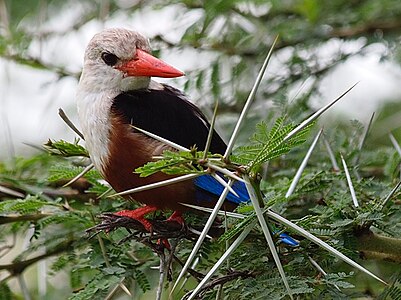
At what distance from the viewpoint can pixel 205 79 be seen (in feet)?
8.58

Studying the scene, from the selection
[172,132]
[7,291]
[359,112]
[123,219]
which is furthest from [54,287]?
[359,112]

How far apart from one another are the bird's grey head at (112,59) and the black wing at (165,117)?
0.03m

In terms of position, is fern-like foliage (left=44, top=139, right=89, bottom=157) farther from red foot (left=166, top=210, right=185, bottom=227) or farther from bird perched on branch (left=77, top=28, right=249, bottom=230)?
red foot (left=166, top=210, right=185, bottom=227)

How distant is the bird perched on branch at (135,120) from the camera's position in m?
1.80

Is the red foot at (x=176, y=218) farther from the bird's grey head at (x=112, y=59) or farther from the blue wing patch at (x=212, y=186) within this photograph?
the bird's grey head at (x=112, y=59)

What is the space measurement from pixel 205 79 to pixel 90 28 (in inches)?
28.0

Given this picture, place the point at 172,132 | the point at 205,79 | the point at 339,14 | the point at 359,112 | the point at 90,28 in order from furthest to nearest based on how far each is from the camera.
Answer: the point at 359,112 < the point at 90,28 < the point at 339,14 < the point at 205,79 < the point at 172,132

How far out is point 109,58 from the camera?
6.50ft

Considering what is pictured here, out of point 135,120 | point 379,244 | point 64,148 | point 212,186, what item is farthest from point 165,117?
point 379,244

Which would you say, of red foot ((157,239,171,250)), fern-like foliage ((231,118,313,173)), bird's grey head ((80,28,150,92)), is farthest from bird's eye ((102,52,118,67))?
fern-like foliage ((231,118,313,173))

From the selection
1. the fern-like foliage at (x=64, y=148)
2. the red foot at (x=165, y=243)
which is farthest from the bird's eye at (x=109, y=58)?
→ the red foot at (x=165, y=243)

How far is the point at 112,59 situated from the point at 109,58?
0.04ft

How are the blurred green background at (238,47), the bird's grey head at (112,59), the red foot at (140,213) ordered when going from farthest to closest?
the blurred green background at (238,47)
the bird's grey head at (112,59)
the red foot at (140,213)

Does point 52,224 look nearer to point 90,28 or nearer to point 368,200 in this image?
point 368,200
